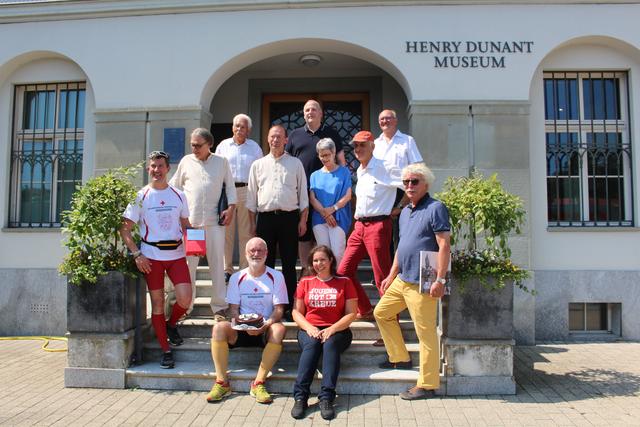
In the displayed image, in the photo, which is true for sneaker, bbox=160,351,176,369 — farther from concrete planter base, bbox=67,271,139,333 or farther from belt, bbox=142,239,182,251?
belt, bbox=142,239,182,251

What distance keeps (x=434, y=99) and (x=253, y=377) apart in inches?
164

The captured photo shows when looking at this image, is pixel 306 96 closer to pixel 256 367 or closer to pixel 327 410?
pixel 256 367

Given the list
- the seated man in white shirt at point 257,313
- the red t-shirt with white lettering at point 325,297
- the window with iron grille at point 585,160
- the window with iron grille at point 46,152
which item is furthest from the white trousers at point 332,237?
the window with iron grille at point 46,152

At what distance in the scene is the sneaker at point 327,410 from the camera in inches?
149

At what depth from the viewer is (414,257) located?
4.09 meters

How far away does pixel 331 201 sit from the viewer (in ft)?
16.3

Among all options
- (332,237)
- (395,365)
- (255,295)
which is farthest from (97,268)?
(395,365)

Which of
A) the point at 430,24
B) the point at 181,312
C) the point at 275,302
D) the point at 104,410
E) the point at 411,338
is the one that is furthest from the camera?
the point at 430,24

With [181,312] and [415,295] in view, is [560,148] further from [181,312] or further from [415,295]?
[181,312]

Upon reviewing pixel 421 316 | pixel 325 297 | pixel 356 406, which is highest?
pixel 325 297

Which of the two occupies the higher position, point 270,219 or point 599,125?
point 599,125

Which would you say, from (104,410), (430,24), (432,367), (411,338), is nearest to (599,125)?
(430,24)

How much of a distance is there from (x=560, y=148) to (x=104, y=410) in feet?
20.7

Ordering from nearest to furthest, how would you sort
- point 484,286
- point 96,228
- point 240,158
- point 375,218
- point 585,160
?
point 484,286 → point 96,228 → point 375,218 → point 240,158 → point 585,160
